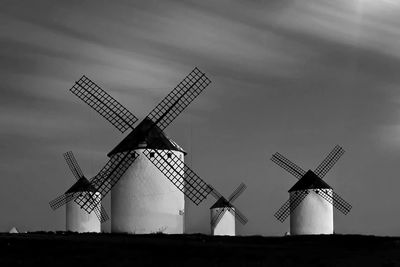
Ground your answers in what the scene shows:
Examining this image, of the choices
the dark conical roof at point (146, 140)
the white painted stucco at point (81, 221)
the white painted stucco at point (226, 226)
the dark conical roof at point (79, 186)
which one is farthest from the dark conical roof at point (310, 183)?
the dark conical roof at point (146, 140)

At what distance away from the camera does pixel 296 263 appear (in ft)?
62.7

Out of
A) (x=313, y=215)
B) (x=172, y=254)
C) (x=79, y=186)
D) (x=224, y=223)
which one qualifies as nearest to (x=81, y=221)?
(x=79, y=186)

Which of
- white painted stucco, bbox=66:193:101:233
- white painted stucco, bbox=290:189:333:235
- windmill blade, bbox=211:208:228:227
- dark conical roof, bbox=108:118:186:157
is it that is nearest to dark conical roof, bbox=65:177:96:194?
white painted stucco, bbox=66:193:101:233

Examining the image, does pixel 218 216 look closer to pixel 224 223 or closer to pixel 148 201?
pixel 224 223

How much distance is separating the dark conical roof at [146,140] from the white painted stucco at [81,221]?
13873 mm

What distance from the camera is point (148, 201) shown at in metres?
29.2

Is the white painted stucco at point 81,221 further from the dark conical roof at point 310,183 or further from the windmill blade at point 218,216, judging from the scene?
the dark conical roof at point 310,183

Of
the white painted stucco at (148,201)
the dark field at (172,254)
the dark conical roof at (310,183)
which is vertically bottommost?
the dark field at (172,254)

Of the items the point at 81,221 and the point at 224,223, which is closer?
the point at 81,221

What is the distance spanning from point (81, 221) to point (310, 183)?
48.3ft

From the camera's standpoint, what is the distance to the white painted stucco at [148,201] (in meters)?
29.2

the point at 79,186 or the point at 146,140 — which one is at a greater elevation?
the point at 79,186

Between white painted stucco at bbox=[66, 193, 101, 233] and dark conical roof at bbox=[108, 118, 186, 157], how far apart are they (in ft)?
45.5

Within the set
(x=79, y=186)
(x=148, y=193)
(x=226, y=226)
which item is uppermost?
(x=79, y=186)
